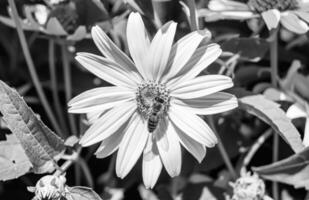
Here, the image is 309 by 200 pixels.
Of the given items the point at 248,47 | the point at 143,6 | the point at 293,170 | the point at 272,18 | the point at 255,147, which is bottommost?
the point at 255,147

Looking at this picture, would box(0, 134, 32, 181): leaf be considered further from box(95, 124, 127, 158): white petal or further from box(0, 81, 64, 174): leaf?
box(95, 124, 127, 158): white petal

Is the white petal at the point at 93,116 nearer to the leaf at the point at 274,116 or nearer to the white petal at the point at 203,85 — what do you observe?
the white petal at the point at 203,85

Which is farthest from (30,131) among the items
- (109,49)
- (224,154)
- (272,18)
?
(272,18)

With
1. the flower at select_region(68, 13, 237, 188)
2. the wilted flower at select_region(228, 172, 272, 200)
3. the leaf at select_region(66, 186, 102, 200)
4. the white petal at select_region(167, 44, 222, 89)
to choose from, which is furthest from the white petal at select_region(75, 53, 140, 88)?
the wilted flower at select_region(228, 172, 272, 200)

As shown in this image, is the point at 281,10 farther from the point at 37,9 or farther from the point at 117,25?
the point at 37,9

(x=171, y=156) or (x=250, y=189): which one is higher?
(x=171, y=156)

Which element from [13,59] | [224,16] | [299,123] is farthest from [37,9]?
[299,123]

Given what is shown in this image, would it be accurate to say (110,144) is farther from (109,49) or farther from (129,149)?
(109,49)

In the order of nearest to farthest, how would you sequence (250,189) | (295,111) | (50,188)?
(50,188) → (250,189) → (295,111)
